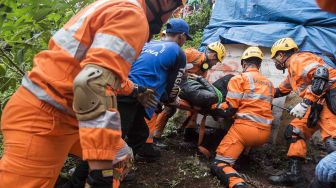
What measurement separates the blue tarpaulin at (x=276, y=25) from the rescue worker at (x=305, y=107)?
98cm

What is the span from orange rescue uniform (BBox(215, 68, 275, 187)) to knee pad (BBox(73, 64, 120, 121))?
323cm

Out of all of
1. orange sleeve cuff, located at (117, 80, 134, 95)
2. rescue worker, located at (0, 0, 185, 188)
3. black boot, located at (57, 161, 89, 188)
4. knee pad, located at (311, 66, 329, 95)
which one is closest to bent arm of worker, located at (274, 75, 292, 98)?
knee pad, located at (311, 66, 329, 95)

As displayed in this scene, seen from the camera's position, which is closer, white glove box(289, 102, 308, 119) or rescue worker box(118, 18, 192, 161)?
rescue worker box(118, 18, 192, 161)

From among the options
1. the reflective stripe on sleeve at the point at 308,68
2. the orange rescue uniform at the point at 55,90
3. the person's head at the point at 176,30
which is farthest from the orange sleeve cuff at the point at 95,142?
the reflective stripe on sleeve at the point at 308,68

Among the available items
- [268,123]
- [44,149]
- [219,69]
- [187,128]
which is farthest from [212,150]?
[44,149]

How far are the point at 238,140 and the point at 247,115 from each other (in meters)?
0.34

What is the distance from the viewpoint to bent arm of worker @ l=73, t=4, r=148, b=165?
166 cm

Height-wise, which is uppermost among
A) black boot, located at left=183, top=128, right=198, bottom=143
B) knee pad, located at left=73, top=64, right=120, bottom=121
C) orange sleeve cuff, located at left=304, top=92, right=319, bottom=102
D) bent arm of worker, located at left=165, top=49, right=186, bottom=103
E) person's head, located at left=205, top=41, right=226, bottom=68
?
knee pad, located at left=73, top=64, right=120, bottom=121

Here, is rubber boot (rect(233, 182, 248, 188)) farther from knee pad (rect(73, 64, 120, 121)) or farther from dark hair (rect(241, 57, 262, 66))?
knee pad (rect(73, 64, 120, 121))

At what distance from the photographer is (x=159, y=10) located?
238 centimetres

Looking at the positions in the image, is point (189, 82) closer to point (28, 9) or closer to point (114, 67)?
point (28, 9)

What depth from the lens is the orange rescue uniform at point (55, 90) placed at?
182cm

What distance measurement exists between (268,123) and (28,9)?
3470mm

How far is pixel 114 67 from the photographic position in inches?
68.4
